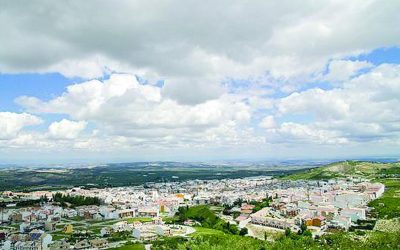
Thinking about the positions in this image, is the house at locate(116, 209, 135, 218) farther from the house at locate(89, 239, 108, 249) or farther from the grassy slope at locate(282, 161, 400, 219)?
the grassy slope at locate(282, 161, 400, 219)

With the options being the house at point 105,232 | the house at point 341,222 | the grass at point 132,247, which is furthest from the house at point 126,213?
the house at point 341,222

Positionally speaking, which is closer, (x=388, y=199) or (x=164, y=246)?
(x=164, y=246)

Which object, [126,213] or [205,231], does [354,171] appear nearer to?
[126,213]

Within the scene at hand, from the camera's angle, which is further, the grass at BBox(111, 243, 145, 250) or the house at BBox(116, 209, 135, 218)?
the house at BBox(116, 209, 135, 218)

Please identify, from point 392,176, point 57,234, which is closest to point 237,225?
point 57,234

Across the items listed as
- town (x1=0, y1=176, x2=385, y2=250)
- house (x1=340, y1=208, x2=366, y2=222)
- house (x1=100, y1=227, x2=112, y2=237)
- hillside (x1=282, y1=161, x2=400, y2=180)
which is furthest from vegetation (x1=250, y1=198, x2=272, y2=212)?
hillside (x1=282, y1=161, x2=400, y2=180)

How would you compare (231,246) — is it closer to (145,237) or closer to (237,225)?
(145,237)

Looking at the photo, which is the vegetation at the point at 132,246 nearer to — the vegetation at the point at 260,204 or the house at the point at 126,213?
the house at the point at 126,213
